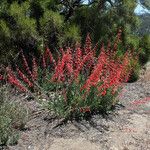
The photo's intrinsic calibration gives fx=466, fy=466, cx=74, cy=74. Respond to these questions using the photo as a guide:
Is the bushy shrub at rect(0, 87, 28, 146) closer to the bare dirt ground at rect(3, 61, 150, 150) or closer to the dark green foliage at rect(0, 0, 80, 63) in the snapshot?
the bare dirt ground at rect(3, 61, 150, 150)

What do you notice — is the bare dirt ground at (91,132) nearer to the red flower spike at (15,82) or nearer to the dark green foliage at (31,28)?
the red flower spike at (15,82)

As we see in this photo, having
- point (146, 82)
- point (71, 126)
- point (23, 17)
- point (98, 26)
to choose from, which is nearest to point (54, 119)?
point (71, 126)

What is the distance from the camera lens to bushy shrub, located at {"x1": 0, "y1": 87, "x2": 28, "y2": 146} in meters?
5.51

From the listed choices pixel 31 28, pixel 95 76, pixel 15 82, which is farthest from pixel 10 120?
pixel 31 28

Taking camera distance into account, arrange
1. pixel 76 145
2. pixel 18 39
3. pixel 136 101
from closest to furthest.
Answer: pixel 76 145 → pixel 136 101 → pixel 18 39

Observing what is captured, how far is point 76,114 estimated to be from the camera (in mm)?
6426

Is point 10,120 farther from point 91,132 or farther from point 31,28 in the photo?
point 31,28

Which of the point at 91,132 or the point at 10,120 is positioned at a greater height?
the point at 10,120

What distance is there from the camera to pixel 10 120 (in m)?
5.70

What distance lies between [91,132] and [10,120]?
1.08 metres

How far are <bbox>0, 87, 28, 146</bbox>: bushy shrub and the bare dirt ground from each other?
0.33ft

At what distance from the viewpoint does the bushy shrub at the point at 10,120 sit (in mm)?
5512

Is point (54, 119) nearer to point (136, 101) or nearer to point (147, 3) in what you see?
point (136, 101)

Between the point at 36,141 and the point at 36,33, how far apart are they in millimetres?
2731
